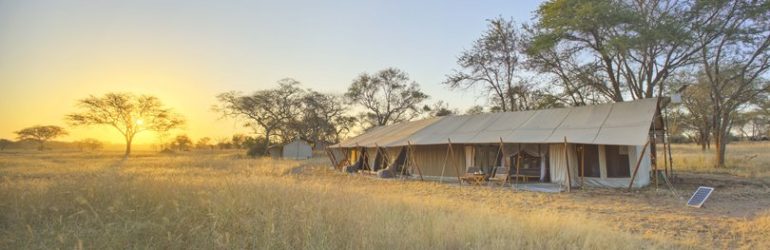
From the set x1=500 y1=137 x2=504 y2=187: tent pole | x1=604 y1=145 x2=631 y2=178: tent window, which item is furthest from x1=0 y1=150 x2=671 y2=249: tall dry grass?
x1=604 y1=145 x2=631 y2=178: tent window

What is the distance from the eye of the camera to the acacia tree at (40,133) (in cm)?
4306

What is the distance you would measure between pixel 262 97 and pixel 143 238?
3292 cm

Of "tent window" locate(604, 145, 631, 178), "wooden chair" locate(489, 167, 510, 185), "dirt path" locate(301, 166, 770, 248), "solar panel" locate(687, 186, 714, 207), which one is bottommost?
"dirt path" locate(301, 166, 770, 248)

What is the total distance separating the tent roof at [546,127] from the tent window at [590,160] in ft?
2.38

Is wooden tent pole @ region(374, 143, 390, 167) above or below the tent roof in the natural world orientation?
below

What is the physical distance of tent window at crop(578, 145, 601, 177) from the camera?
12117mm

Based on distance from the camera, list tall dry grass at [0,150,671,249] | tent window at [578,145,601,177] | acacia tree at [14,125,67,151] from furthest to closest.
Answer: acacia tree at [14,125,67,151], tent window at [578,145,601,177], tall dry grass at [0,150,671,249]

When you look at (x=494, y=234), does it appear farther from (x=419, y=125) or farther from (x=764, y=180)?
(x=419, y=125)

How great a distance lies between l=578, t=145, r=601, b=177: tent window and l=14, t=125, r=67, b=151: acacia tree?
50.1m

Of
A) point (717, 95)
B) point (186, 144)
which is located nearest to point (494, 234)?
point (717, 95)

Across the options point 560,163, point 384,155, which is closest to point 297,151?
point 384,155

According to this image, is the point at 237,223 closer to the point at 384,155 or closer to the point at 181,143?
the point at 384,155

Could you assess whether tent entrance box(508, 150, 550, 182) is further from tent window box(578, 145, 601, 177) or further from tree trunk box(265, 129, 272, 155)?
tree trunk box(265, 129, 272, 155)

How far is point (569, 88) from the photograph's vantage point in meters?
17.5
